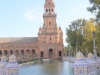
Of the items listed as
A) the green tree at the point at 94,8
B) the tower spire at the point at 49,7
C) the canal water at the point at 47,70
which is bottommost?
the canal water at the point at 47,70

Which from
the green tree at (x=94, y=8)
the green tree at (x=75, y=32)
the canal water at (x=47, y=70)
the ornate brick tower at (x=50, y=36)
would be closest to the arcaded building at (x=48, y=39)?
the ornate brick tower at (x=50, y=36)

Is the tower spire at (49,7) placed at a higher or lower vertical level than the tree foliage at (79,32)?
higher

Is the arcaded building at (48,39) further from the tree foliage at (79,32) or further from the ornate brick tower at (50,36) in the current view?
the tree foliage at (79,32)

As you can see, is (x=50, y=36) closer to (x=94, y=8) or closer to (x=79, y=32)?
(x=79, y=32)

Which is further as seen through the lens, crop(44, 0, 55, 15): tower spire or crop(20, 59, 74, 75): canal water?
crop(44, 0, 55, 15): tower spire

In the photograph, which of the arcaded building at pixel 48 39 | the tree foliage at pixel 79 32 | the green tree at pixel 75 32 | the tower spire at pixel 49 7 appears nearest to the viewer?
the tree foliage at pixel 79 32

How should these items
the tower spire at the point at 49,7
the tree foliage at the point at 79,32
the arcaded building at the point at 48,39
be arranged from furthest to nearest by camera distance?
the tower spire at the point at 49,7 < the arcaded building at the point at 48,39 < the tree foliage at the point at 79,32

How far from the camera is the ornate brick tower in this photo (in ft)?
263

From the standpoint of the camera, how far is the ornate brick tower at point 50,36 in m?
80.2

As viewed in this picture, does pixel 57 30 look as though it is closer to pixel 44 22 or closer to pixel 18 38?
pixel 44 22

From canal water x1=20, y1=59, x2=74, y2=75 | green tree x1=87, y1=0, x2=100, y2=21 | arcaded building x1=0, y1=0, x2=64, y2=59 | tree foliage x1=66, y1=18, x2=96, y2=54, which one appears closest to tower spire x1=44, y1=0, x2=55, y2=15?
arcaded building x1=0, y1=0, x2=64, y2=59

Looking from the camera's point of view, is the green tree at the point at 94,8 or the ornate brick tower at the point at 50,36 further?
the ornate brick tower at the point at 50,36

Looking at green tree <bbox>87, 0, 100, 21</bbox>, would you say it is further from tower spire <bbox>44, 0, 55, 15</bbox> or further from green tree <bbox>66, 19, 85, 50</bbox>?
tower spire <bbox>44, 0, 55, 15</bbox>

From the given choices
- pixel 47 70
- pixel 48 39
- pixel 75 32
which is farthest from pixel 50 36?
pixel 47 70
